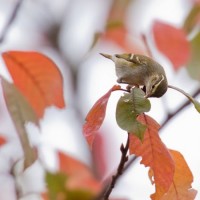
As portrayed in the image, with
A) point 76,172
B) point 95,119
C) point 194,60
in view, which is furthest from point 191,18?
point 95,119

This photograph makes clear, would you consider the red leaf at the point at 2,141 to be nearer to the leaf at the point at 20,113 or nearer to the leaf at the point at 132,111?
the leaf at the point at 20,113

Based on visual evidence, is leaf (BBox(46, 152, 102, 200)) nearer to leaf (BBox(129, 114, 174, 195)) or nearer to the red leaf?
the red leaf

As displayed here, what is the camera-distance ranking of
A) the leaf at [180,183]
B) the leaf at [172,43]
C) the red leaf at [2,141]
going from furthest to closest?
1. the leaf at [172,43]
2. the red leaf at [2,141]
3. the leaf at [180,183]

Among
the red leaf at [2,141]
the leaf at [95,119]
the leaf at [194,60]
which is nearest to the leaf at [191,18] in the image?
the leaf at [194,60]

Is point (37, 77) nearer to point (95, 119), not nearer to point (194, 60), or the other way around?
point (95, 119)

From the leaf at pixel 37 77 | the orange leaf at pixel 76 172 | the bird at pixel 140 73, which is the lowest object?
the orange leaf at pixel 76 172

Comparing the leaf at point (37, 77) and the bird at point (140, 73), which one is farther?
the leaf at point (37, 77)
